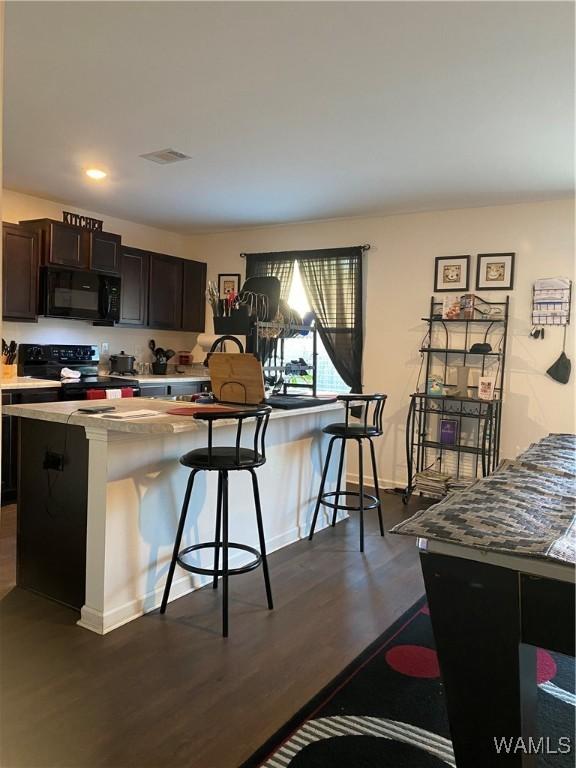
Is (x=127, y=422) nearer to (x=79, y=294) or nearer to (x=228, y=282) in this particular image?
(x=79, y=294)

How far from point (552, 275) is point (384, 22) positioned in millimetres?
2896

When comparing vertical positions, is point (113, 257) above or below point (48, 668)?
above

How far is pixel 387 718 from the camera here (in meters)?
1.93

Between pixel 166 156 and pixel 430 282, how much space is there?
8.16 feet

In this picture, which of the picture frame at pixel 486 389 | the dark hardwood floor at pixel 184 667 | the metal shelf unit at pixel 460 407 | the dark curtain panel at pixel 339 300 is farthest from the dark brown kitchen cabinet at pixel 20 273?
the picture frame at pixel 486 389

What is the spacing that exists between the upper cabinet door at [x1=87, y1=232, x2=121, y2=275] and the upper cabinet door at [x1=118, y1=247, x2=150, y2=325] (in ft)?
0.41

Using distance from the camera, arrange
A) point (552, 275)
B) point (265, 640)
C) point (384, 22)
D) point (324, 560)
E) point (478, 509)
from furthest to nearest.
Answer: point (552, 275) → point (324, 560) → point (265, 640) → point (384, 22) → point (478, 509)

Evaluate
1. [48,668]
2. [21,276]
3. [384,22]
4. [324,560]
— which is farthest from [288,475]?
[21,276]

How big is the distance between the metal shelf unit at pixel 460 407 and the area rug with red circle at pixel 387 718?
2.35 metres

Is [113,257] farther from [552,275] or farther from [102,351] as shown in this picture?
[552,275]

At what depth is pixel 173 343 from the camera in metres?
6.43

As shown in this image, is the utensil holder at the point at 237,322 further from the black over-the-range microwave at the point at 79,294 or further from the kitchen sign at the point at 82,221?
the kitchen sign at the point at 82,221

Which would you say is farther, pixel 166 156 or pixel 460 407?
pixel 460 407

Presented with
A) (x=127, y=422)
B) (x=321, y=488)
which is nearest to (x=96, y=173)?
(x=127, y=422)
